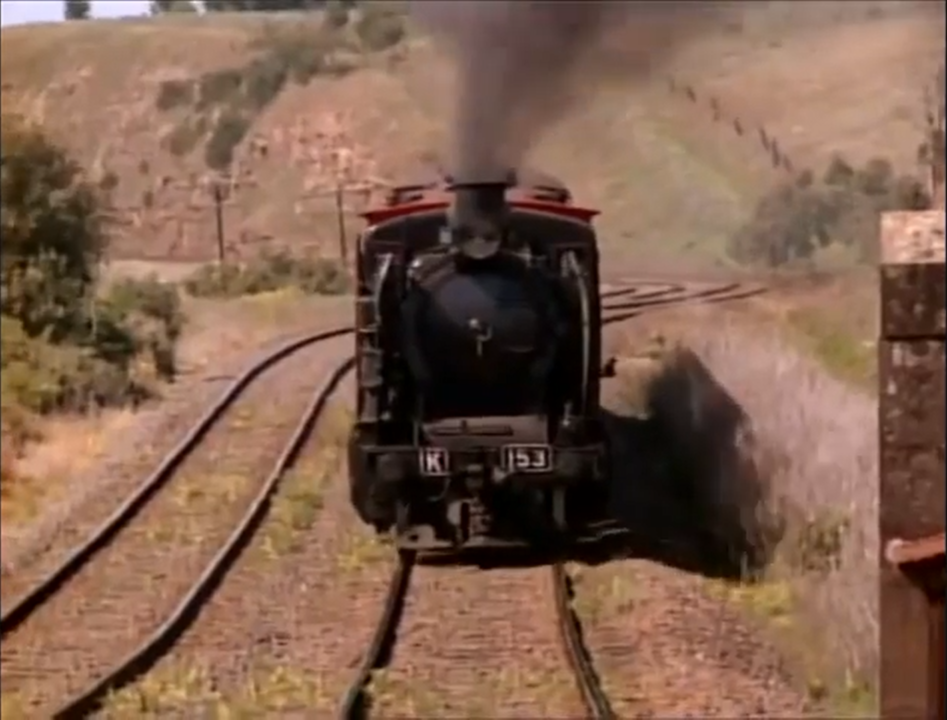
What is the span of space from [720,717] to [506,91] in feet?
7.19

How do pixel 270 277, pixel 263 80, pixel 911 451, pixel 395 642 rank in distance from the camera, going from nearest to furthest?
pixel 911 451 < pixel 395 642 < pixel 263 80 < pixel 270 277

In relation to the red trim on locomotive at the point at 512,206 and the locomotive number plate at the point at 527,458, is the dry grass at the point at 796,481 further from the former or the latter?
the red trim on locomotive at the point at 512,206

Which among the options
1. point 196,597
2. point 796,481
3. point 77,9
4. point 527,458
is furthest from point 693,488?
point 77,9

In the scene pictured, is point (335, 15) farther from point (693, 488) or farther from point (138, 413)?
point (138, 413)

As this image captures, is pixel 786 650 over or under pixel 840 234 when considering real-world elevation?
under

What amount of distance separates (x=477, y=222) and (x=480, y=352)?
1.68 feet

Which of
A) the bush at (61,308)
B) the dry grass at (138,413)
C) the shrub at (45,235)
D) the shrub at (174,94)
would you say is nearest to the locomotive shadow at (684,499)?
the shrub at (45,235)

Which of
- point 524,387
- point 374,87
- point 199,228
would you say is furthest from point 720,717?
point 199,228

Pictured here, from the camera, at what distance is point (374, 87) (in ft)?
35.4

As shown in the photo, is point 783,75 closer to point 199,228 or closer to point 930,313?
point 930,313

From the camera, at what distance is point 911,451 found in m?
3.52

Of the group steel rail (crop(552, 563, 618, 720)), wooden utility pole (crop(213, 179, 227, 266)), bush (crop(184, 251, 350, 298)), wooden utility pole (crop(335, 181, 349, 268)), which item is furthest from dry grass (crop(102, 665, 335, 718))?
wooden utility pole (crop(213, 179, 227, 266))

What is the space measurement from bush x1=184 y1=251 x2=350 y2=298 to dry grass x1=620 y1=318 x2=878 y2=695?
171 inches

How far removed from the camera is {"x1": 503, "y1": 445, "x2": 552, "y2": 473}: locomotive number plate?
718 centimetres
